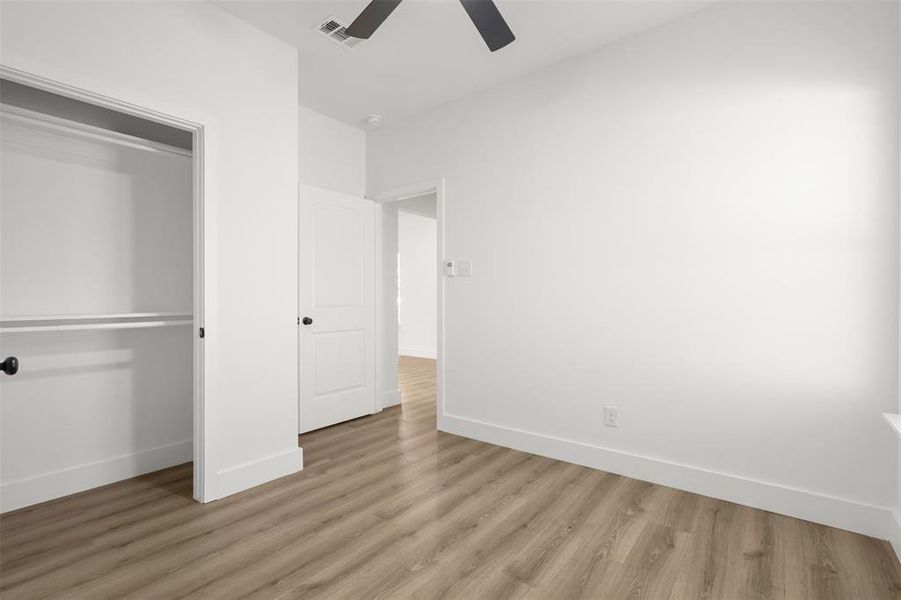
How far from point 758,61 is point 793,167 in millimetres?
612

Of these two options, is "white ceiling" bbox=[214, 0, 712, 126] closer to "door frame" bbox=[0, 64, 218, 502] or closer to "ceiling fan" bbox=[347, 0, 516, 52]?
"ceiling fan" bbox=[347, 0, 516, 52]

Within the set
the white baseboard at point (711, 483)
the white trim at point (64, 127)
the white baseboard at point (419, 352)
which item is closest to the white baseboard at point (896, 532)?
the white baseboard at point (711, 483)

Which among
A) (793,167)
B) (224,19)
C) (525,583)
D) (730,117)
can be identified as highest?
(224,19)

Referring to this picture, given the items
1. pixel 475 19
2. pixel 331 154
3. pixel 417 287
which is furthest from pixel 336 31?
pixel 417 287

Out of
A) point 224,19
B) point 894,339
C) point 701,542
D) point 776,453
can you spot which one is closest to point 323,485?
point 701,542

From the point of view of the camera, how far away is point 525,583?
1.77 metres

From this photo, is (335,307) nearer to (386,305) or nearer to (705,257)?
(386,305)

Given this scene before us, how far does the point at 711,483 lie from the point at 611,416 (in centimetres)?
64

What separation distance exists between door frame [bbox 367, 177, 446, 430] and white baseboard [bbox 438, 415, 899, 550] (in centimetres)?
54

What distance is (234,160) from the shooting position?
2.60 meters

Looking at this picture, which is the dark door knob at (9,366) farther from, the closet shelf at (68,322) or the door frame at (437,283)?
the door frame at (437,283)

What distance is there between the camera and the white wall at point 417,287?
8.27 m

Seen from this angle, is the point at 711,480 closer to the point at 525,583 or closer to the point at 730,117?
the point at 525,583

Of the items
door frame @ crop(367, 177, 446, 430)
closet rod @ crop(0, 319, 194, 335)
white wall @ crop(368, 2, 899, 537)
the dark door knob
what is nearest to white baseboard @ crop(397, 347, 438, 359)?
door frame @ crop(367, 177, 446, 430)
